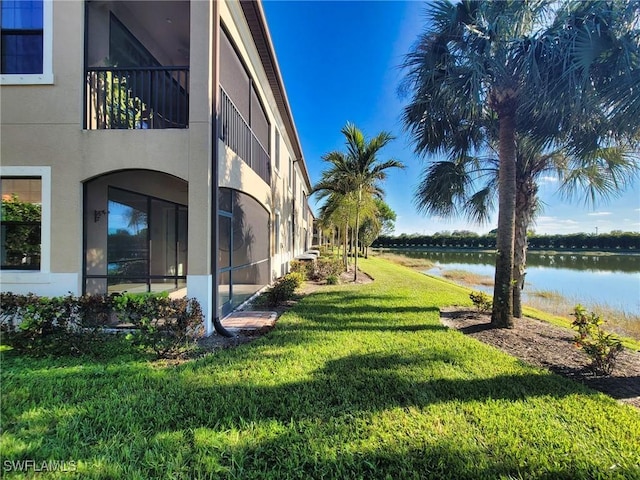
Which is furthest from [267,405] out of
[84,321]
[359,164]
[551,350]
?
[359,164]

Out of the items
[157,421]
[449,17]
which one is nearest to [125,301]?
[157,421]

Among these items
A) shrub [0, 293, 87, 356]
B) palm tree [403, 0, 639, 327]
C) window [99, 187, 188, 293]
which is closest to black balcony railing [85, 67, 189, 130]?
window [99, 187, 188, 293]

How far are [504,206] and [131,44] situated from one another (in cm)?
944

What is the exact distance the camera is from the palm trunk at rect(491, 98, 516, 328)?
254 inches

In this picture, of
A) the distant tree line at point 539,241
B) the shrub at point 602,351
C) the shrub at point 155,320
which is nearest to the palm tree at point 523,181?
the shrub at point 602,351

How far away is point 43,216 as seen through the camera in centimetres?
525

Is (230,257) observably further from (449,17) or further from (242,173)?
(449,17)

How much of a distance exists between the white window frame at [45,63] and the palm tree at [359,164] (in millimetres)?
10469

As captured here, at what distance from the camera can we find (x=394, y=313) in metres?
7.44

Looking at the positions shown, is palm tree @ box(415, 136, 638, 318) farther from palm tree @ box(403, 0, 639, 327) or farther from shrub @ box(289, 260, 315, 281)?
shrub @ box(289, 260, 315, 281)

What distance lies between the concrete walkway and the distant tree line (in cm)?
2466

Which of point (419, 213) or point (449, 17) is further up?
point (449, 17)

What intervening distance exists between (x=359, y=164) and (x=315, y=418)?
12131 millimetres

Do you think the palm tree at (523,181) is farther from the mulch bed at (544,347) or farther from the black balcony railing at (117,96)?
the black balcony railing at (117,96)
